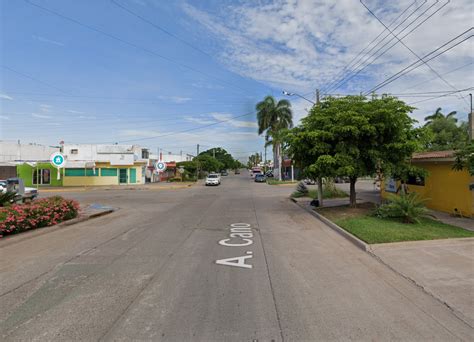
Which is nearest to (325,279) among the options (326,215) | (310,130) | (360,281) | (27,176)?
(360,281)

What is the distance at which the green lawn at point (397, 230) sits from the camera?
727 centimetres

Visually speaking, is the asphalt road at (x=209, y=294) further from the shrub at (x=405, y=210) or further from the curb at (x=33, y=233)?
the shrub at (x=405, y=210)

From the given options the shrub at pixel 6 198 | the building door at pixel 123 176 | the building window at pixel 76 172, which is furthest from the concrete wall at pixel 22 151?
the shrub at pixel 6 198

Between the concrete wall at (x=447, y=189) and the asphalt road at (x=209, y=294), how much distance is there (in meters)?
6.57

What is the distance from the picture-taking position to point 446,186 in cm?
1158

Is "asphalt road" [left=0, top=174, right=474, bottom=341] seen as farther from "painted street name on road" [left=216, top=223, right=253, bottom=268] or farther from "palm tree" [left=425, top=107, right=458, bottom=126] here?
"palm tree" [left=425, top=107, right=458, bottom=126]

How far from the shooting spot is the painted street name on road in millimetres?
5801

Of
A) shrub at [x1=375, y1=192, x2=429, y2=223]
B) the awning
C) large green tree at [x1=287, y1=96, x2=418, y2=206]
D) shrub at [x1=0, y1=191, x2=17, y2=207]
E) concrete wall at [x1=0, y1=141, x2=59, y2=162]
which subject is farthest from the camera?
concrete wall at [x1=0, y1=141, x2=59, y2=162]

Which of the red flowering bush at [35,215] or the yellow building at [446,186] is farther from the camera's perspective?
the yellow building at [446,186]

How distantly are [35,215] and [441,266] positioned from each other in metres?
11.5

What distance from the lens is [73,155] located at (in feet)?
156

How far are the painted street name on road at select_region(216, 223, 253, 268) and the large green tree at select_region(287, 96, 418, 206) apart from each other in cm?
367

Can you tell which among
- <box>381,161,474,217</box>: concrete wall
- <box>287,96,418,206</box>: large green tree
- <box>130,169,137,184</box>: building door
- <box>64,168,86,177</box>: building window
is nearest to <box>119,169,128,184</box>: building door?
<box>130,169,137,184</box>: building door

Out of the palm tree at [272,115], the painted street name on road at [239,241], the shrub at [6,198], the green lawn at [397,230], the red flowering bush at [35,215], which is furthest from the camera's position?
the palm tree at [272,115]
